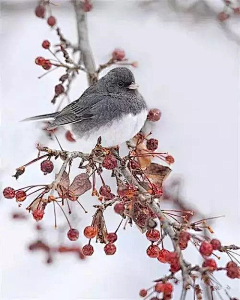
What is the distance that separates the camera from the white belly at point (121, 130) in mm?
1303

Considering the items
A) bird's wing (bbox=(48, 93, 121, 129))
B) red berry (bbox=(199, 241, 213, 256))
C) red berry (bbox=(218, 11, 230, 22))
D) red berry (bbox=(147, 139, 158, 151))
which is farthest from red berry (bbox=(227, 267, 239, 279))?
red berry (bbox=(218, 11, 230, 22))

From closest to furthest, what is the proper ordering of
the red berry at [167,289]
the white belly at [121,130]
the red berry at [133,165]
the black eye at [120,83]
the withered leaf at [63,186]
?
the red berry at [167,289]
the withered leaf at [63,186]
the red berry at [133,165]
the white belly at [121,130]
the black eye at [120,83]

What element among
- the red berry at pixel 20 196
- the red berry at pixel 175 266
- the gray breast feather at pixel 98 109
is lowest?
the red berry at pixel 175 266

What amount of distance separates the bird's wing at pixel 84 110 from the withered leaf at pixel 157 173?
0.36 metres

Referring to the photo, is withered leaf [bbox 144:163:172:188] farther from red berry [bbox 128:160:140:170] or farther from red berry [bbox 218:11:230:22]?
red berry [bbox 218:11:230:22]

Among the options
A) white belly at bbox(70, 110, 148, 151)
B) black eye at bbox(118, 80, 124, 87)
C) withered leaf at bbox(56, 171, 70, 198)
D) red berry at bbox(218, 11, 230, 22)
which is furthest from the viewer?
red berry at bbox(218, 11, 230, 22)

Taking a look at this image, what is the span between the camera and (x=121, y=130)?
51.6 inches

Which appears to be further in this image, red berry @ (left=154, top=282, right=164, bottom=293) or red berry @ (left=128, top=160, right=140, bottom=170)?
red berry @ (left=128, top=160, right=140, bottom=170)

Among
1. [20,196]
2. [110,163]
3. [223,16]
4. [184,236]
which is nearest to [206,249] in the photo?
[184,236]

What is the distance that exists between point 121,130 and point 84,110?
150 mm

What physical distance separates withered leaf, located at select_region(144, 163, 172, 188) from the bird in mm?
271

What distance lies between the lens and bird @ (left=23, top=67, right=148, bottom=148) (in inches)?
53.3

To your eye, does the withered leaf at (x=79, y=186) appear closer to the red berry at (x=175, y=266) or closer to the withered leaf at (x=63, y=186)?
the withered leaf at (x=63, y=186)

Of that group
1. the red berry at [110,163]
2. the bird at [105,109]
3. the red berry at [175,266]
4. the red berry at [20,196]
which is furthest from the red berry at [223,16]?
the red berry at [175,266]
